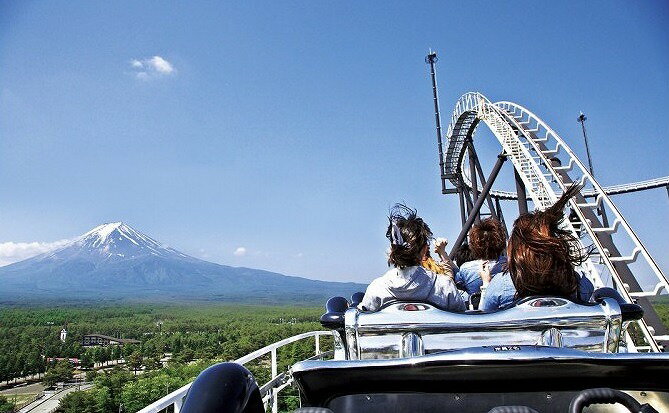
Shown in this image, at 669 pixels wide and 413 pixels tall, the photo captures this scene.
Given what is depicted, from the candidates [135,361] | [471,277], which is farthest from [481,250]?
[135,361]

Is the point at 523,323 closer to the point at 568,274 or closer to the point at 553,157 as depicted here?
the point at 568,274

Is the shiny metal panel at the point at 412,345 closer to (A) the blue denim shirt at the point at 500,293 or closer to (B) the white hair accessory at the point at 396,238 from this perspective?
(A) the blue denim shirt at the point at 500,293

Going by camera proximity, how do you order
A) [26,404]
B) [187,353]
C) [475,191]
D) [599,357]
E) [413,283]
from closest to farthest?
[599,357]
[413,283]
[475,191]
[26,404]
[187,353]

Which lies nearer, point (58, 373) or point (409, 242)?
point (409, 242)

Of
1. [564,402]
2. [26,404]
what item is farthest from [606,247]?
[26,404]

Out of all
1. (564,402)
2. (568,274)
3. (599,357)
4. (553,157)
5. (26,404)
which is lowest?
(26,404)

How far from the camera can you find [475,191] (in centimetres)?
2112

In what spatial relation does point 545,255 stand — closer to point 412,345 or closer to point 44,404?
point 412,345

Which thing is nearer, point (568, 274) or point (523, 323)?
point (523, 323)

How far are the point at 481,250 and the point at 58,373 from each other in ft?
154

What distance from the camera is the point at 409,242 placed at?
2.82 metres

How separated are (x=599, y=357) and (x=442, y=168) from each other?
2261 cm

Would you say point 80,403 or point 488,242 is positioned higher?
point 488,242

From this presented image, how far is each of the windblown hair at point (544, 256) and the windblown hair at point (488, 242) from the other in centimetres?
154
